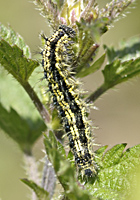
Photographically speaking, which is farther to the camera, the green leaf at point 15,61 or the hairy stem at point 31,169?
the hairy stem at point 31,169

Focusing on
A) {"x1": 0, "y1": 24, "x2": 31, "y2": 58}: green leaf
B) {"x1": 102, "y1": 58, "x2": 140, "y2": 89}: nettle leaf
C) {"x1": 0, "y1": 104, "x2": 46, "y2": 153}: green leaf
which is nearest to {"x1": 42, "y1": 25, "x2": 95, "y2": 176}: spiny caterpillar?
{"x1": 0, "y1": 24, "x2": 31, "y2": 58}: green leaf

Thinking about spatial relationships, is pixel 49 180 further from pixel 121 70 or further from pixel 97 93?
pixel 121 70

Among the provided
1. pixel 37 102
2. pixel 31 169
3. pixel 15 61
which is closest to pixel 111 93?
pixel 31 169

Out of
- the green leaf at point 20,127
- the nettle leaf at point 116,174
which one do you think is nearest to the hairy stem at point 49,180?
the nettle leaf at point 116,174

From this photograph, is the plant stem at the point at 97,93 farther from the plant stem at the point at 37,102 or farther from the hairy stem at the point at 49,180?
the hairy stem at the point at 49,180

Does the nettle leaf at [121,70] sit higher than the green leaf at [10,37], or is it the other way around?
the green leaf at [10,37]

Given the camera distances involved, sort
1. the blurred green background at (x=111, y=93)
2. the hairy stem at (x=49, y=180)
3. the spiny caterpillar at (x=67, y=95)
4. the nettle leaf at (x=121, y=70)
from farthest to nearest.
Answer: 1. the blurred green background at (x=111, y=93)
2. the hairy stem at (x=49, y=180)
3. the nettle leaf at (x=121, y=70)
4. the spiny caterpillar at (x=67, y=95)
